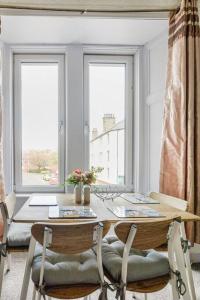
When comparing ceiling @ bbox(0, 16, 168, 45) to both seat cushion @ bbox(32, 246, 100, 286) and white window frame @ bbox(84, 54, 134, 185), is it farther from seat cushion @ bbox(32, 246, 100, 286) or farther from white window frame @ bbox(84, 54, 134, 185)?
seat cushion @ bbox(32, 246, 100, 286)

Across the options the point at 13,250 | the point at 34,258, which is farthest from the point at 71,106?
the point at 34,258

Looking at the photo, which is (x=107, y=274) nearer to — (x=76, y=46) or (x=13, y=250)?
(x=13, y=250)

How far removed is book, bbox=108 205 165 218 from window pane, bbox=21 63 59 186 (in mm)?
1711

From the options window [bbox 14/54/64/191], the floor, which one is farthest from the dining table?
window [bbox 14/54/64/191]

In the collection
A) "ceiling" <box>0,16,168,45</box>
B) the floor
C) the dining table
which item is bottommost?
the floor

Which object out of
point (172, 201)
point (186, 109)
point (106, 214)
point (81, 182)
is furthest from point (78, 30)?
point (106, 214)

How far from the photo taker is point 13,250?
6.78 ft

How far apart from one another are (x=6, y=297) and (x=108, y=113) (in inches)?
87.2

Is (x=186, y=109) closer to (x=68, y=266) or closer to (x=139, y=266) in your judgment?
(x=139, y=266)

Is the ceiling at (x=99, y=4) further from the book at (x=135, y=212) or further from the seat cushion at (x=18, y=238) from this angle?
the seat cushion at (x=18, y=238)

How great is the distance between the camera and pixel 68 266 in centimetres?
158

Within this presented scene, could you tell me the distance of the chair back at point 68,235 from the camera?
4.81 feet

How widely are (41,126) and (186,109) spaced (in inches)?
67.4

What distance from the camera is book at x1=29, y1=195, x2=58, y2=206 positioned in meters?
2.25
